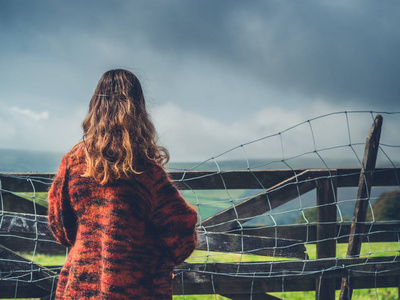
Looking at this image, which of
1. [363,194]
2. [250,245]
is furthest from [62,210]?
[363,194]

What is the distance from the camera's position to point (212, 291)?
325 centimetres

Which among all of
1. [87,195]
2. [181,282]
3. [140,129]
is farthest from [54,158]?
[181,282]

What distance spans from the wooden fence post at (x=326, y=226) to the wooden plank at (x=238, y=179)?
0.10m

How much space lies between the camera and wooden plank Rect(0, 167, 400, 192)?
3.37m

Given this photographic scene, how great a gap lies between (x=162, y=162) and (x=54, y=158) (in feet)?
2.35

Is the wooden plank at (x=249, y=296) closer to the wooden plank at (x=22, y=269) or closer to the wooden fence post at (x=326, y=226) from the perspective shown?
the wooden fence post at (x=326, y=226)

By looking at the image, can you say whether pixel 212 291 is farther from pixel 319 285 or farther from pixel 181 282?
pixel 319 285

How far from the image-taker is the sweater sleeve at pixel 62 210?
185cm

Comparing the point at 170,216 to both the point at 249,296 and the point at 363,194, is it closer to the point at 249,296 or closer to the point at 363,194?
the point at 249,296

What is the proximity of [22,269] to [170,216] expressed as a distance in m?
1.85

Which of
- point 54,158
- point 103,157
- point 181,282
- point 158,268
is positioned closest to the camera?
point 103,157

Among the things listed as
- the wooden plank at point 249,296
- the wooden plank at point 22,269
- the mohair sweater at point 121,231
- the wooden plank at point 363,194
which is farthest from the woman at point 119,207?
the wooden plank at point 363,194

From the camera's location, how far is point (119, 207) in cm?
175

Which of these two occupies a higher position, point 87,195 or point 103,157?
point 103,157
